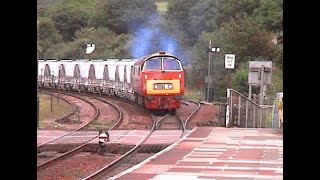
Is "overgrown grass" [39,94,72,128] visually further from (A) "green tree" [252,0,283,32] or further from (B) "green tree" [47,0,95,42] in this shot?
(A) "green tree" [252,0,283,32]

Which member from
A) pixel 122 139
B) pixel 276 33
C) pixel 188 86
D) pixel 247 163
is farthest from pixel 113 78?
pixel 247 163

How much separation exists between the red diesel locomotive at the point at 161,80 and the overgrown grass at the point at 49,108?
1.88 metres

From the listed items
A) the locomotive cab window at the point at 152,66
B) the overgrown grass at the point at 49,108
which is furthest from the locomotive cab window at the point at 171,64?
the overgrown grass at the point at 49,108

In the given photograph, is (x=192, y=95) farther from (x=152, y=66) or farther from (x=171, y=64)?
(x=152, y=66)

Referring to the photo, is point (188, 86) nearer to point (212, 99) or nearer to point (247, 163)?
point (212, 99)

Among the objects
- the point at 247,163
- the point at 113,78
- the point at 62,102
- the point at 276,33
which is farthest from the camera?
the point at 113,78

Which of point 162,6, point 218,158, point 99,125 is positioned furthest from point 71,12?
point 99,125

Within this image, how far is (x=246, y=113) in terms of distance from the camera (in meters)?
13.3

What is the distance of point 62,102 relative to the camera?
48.6 ft

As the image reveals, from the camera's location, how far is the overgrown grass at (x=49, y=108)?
1277 cm

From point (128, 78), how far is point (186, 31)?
11.5 ft

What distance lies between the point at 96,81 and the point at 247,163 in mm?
10399

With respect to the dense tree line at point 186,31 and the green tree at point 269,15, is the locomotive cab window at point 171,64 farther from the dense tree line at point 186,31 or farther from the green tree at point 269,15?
the green tree at point 269,15
